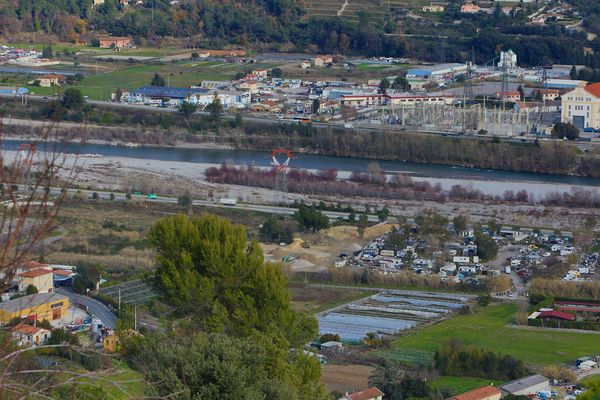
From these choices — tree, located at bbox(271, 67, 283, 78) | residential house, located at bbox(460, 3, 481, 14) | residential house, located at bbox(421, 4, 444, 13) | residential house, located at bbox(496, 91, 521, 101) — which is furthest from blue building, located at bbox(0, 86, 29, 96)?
residential house, located at bbox(460, 3, 481, 14)

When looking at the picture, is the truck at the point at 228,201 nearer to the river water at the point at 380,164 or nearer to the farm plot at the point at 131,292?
the river water at the point at 380,164

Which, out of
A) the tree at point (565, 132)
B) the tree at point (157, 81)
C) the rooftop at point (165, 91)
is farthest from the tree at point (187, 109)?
the tree at point (565, 132)

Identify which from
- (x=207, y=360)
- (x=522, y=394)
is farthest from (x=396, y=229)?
(x=207, y=360)

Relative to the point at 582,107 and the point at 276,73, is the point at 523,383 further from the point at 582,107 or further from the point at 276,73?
the point at 276,73

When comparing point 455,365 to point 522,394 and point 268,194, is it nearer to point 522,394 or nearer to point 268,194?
point 522,394

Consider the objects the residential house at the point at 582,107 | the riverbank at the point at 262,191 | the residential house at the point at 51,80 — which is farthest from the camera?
the residential house at the point at 51,80

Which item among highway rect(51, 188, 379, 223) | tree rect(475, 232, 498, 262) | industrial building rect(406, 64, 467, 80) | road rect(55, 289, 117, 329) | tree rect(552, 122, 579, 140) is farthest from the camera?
industrial building rect(406, 64, 467, 80)

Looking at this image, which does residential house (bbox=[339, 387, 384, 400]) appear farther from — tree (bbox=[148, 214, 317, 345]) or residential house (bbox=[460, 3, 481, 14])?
residential house (bbox=[460, 3, 481, 14])

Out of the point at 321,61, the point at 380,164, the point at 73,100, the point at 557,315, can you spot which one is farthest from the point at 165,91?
the point at 557,315
